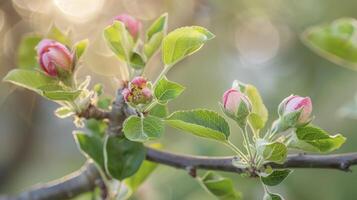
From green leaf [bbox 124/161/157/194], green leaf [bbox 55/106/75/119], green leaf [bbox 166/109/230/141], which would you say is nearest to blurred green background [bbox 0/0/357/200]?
green leaf [bbox 124/161/157/194]

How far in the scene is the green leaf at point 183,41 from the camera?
2.90ft

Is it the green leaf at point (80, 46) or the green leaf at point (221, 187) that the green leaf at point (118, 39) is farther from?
the green leaf at point (221, 187)

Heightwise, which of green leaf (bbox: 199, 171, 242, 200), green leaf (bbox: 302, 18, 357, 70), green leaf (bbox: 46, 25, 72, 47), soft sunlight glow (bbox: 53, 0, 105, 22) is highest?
green leaf (bbox: 46, 25, 72, 47)

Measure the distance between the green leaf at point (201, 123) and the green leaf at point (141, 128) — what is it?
0.02m

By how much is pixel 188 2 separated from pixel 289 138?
133 cm

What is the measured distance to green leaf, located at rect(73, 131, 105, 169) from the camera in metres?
1.07

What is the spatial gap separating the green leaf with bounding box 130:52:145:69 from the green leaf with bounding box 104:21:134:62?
0.01 meters

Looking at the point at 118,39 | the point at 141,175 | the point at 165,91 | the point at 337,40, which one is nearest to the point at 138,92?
the point at 165,91

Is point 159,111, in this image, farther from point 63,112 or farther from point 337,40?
point 337,40

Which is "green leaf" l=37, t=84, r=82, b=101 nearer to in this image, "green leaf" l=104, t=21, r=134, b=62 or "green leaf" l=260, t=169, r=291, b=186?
"green leaf" l=104, t=21, r=134, b=62

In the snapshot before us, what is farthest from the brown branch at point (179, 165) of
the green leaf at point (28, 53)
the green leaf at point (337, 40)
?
the green leaf at point (337, 40)

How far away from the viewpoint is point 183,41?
2.94 feet

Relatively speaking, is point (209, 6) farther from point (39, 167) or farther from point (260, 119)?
point (39, 167)

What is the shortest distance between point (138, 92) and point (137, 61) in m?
0.12
